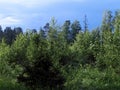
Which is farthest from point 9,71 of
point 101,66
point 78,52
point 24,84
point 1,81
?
point 78,52

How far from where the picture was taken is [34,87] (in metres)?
12.8

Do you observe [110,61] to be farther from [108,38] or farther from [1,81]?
[1,81]

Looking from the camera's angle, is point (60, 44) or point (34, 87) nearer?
point (34, 87)

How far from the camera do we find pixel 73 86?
1468 centimetres

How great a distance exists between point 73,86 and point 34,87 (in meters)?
2.36

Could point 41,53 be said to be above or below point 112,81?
above

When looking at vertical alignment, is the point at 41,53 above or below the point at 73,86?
above

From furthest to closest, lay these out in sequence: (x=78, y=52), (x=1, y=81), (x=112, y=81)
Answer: (x=78, y=52), (x=112, y=81), (x=1, y=81)

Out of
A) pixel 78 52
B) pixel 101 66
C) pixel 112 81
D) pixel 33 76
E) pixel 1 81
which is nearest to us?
pixel 33 76

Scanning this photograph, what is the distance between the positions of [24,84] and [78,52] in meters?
17.5

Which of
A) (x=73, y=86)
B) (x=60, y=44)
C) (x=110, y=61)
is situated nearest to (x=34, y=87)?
(x=73, y=86)

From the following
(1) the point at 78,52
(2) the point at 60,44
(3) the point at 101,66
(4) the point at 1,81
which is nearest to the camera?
(4) the point at 1,81

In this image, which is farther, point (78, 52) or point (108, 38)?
point (78, 52)

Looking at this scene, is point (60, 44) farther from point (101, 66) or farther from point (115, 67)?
point (115, 67)
